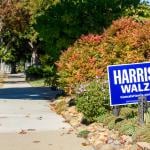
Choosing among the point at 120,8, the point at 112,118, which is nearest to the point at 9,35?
the point at 120,8

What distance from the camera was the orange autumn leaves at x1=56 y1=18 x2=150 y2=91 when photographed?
1475 centimetres

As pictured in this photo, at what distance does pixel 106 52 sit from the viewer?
15688 millimetres

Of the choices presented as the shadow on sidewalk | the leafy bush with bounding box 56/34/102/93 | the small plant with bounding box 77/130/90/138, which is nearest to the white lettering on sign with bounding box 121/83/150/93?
the small plant with bounding box 77/130/90/138

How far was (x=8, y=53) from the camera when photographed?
7556 centimetres

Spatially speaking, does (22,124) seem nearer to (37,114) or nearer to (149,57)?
(37,114)

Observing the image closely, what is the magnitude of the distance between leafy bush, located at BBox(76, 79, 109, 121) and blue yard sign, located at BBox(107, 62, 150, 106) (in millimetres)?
1842

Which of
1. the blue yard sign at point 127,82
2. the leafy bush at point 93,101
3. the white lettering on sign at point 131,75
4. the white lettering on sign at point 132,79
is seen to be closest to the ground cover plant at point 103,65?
the leafy bush at point 93,101

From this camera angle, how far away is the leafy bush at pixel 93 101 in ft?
44.8

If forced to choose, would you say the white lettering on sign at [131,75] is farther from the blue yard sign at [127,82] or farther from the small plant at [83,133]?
the small plant at [83,133]

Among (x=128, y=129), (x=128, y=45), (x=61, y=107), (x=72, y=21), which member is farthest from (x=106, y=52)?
(x=72, y=21)

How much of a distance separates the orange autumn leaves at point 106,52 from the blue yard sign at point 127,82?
8.98ft

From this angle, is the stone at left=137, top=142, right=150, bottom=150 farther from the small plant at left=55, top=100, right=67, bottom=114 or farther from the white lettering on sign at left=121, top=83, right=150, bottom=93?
the small plant at left=55, top=100, right=67, bottom=114

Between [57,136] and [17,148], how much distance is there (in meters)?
1.65

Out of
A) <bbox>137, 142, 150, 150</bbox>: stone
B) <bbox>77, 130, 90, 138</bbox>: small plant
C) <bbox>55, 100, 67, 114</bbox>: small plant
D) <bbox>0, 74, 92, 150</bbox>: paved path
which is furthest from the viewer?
<bbox>55, 100, 67, 114</bbox>: small plant
